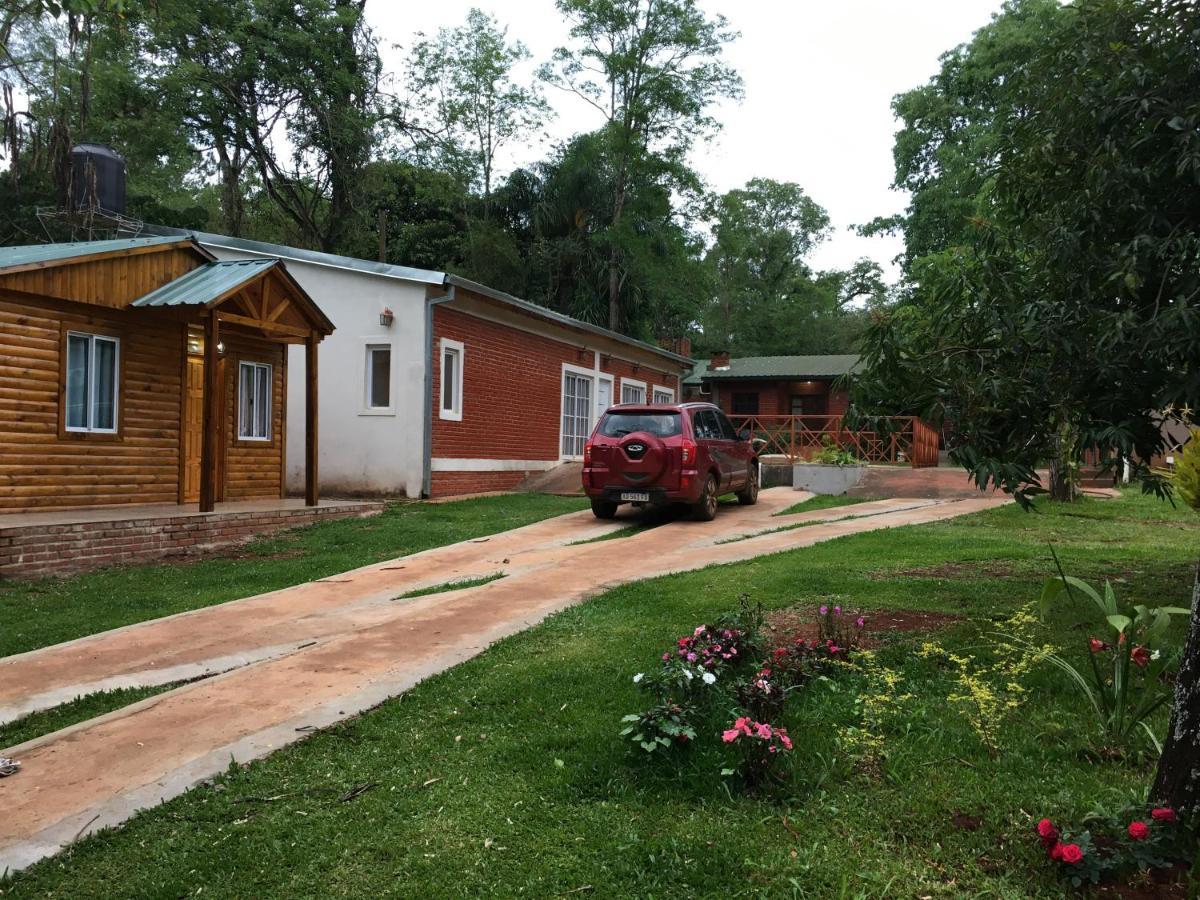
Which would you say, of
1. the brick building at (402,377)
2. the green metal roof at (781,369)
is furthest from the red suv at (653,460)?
the green metal roof at (781,369)

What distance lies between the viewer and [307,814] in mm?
3008

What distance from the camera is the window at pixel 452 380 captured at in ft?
49.1

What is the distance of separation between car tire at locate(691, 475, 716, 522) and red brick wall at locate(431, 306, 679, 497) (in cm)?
497

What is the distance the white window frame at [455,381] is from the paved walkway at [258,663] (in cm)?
560

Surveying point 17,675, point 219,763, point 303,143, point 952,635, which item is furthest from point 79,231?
point 952,635

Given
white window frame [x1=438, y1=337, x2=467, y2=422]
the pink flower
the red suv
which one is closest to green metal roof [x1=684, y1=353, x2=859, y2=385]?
white window frame [x1=438, y1=337, x2=467, y2=422]

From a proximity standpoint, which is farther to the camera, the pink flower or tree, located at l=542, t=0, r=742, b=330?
tree, located at l=542, t=0, r=742, b=330

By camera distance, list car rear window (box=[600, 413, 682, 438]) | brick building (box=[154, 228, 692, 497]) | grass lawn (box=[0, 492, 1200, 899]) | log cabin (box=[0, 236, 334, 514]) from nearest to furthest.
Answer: grass lawn (box=[0, 492, 1200, 899]) < log cabin (box=[0, 236, 334, 514]) < car rear window (box=[600, 413, 682, 438]) < brick building (box=[154, 228, 692, 497])

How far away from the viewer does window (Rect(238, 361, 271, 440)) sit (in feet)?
43.0

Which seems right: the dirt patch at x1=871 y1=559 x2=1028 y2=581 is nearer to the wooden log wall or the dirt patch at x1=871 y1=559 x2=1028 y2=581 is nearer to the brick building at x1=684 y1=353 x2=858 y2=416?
the wooden log wall

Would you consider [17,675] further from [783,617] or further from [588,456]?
[588,456]

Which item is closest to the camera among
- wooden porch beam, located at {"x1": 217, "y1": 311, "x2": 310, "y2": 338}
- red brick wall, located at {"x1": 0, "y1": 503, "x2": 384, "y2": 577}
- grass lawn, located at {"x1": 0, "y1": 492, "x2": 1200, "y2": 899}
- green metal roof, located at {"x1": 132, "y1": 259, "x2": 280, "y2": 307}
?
grass lawn, located at {"x1": 0, "y1": 492, "x2": 1200, "y2": 899}

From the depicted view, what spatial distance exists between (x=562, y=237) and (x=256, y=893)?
2981cm

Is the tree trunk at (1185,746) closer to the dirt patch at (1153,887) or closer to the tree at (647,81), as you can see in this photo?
the dirt patch at (1153,887)
